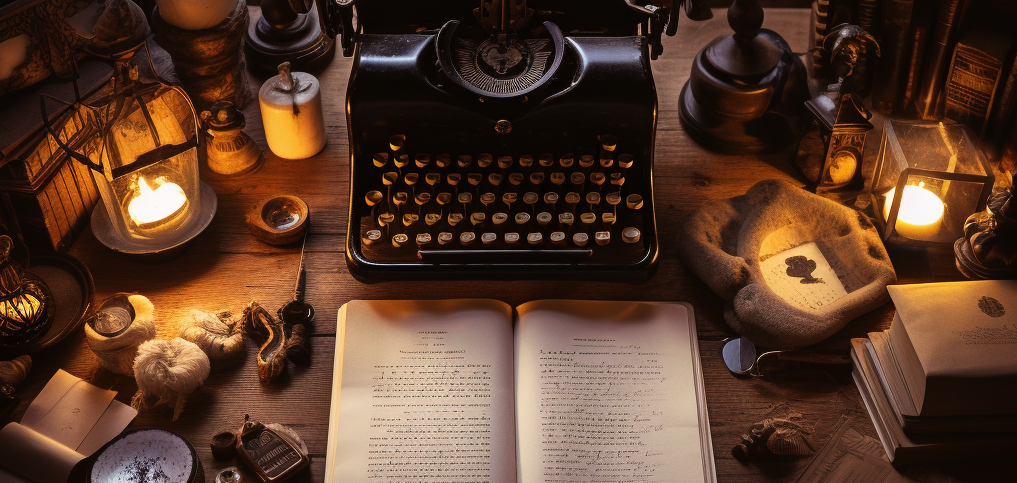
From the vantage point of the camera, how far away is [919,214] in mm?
1717

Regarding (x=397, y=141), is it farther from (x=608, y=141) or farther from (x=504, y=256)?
(x=608, y=141)

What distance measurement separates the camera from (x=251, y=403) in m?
1.52

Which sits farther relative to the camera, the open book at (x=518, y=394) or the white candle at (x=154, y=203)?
the white candle at (x=154, y=203)

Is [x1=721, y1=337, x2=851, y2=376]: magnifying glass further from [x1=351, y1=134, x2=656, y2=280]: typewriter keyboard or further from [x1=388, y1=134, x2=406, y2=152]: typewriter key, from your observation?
[x1=388, y1=134, x2=406, y2=152]: typewriter key

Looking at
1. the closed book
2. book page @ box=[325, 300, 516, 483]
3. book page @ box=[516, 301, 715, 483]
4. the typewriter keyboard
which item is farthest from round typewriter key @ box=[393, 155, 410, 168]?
the closed book

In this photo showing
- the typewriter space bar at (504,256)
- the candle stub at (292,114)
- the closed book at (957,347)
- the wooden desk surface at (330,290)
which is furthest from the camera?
the candle stub at (292,114)

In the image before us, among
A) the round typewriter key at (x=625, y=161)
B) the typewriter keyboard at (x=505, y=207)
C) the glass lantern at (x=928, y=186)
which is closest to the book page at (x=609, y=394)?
the typewriter keyboard at (x=505, y=207)

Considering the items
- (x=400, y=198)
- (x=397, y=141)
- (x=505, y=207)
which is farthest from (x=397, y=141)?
(x=505, y=207)

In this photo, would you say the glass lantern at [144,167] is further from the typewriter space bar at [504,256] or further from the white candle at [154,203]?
the typewriter space bar at [504,256]

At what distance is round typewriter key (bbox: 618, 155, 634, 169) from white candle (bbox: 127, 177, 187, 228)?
897 millimetres

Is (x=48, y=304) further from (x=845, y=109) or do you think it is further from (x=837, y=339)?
(x=845, y=109)

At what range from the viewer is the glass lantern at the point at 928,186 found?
1.67 m

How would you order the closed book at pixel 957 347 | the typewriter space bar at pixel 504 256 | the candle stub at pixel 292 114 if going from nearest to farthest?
the closed book at pixel 957 347 < the typewriter space bar at pixel 504 256 < the candle stub at pixel 292 114

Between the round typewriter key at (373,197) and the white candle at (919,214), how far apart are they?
1030mm
